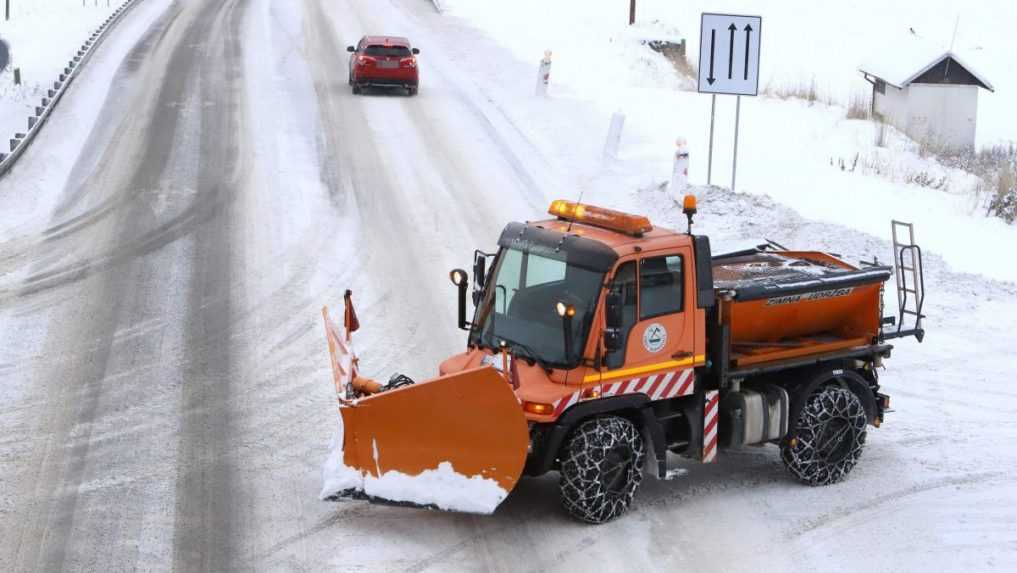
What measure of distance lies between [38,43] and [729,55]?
25447 millimetres

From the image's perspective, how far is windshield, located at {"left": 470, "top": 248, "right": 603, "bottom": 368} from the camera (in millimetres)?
10406

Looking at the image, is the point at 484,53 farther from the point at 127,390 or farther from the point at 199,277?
the point at 127,390

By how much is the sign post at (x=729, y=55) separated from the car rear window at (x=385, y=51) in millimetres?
10647

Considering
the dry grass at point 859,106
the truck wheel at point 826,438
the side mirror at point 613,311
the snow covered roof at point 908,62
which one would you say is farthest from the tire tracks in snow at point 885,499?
the snow covered roof at point 908,62

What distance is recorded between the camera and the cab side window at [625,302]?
10.4 metres

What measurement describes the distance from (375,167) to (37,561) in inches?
543

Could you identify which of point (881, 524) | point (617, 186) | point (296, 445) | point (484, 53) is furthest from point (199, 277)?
point (484, 53)

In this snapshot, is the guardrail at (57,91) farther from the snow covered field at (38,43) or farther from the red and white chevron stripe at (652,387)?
the red and white chevron stripe at (652,387)

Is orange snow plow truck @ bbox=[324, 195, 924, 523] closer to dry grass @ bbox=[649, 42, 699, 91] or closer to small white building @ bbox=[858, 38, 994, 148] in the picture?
small white building @ bbox=[858, 38, 994, 148]

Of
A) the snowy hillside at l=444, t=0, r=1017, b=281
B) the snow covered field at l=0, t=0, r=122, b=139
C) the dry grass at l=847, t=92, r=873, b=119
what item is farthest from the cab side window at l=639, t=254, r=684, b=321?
the dry grass at l=847, t=92, r=873, b=119

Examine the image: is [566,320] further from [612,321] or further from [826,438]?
[826,438]

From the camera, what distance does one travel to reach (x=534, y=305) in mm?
10695

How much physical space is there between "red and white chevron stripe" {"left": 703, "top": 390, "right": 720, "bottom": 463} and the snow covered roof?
2872 centimetres

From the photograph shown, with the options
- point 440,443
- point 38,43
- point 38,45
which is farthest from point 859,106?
point 440,443
